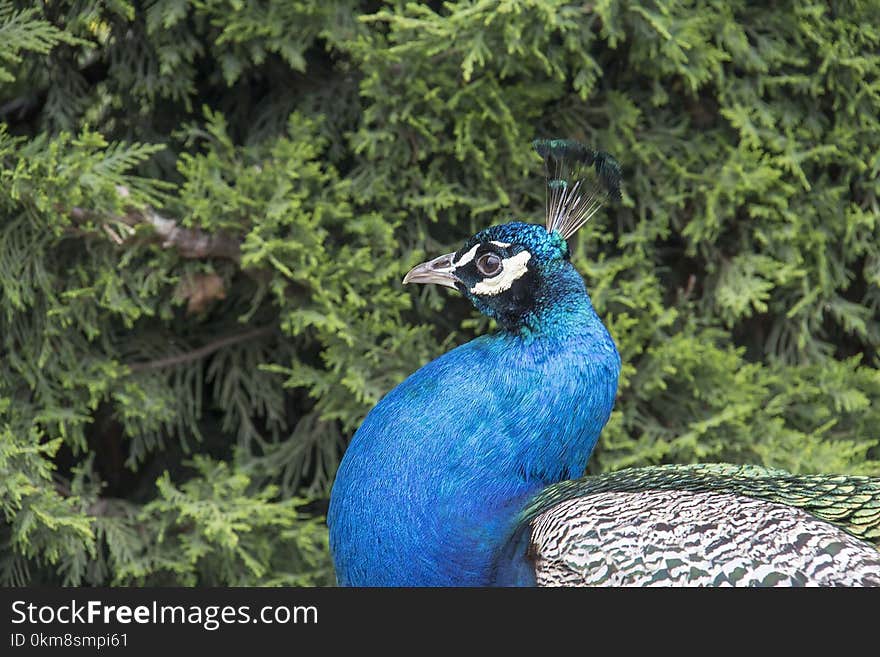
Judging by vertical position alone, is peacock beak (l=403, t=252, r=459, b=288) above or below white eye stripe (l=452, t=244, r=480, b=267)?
below

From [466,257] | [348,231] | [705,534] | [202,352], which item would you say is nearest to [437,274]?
[466,257]

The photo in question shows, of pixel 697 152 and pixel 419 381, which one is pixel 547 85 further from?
pixel 419 381

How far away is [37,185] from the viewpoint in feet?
7.25

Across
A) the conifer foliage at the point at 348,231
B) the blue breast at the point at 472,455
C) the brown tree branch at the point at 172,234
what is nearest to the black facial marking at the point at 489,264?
the blue breast at the point at 472,455

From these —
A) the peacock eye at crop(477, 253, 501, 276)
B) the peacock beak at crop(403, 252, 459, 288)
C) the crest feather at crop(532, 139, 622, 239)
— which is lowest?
the peacock beak at crop(403, 252, 459, 288)

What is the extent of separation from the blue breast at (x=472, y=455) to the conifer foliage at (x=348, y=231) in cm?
73

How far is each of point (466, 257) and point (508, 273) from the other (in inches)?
3.3

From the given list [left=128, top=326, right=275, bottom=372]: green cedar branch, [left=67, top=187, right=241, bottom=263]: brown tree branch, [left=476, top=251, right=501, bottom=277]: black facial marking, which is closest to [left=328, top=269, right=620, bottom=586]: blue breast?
[left=476, top=251, right=501, bottom=277]: black facial marking

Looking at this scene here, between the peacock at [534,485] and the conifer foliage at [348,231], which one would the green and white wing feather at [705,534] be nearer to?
the peacock at [534,485]

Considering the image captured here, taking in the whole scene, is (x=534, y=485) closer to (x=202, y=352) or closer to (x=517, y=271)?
(x=517, y=271)

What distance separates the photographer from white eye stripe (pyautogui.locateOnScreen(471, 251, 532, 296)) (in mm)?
1751

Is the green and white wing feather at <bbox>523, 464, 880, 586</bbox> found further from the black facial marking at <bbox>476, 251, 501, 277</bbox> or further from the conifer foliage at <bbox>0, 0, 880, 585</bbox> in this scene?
the conifer foliage at <bbox>0, 0, 880, 585</bbox>

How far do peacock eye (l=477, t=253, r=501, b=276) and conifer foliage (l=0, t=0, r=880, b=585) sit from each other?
27.5 inches

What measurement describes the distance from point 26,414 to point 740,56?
193 centimetres
